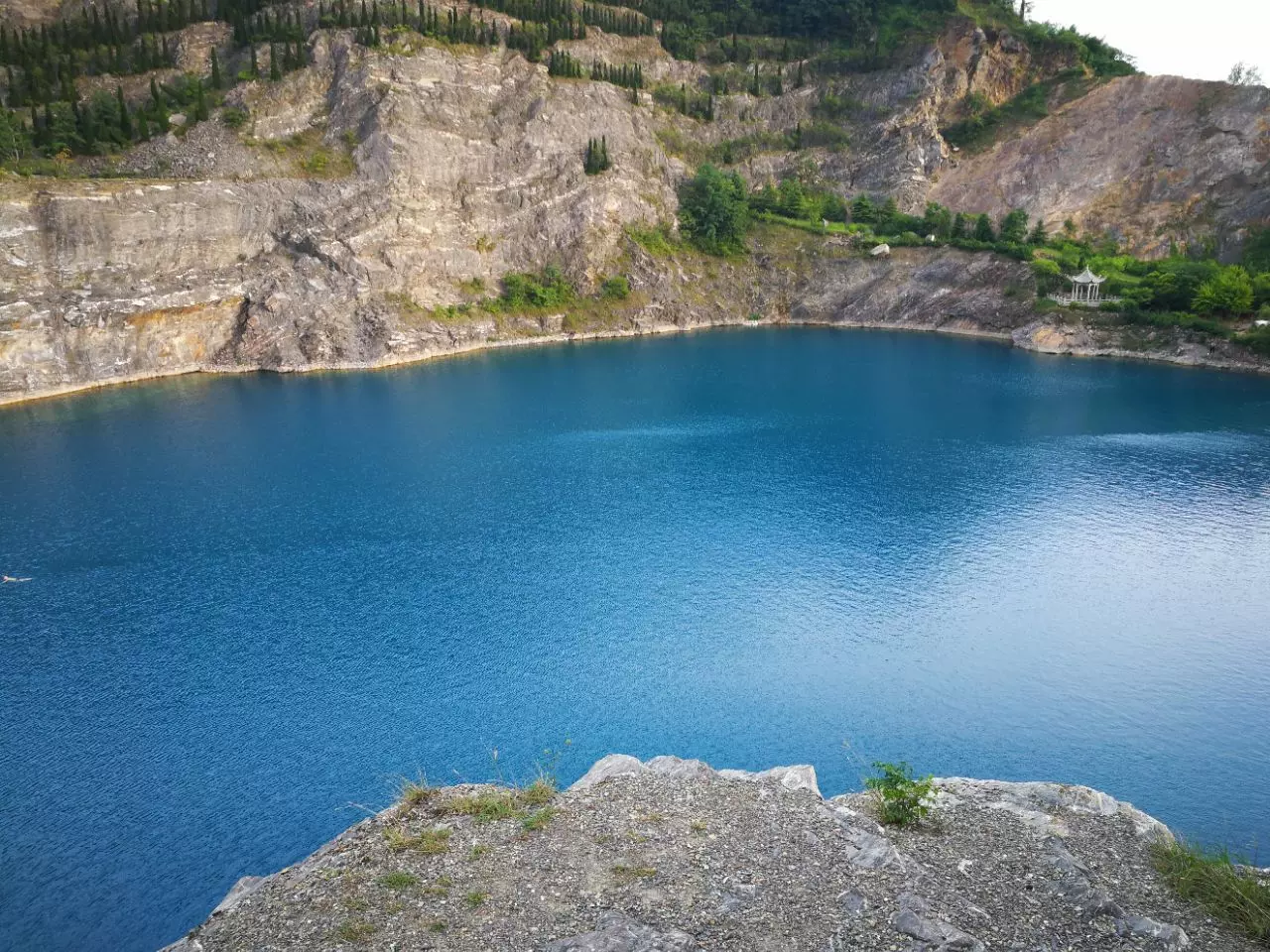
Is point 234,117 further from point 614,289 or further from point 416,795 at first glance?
point 416,795

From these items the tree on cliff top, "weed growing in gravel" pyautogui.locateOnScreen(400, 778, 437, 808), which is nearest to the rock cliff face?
the tree on cliff top

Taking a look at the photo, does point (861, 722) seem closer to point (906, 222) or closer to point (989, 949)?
point (989, 949)

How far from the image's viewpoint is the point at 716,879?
13.4 m

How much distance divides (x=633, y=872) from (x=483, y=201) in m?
Result: 68.8

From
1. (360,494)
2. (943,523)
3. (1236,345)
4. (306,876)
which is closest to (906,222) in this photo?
(1236,345)

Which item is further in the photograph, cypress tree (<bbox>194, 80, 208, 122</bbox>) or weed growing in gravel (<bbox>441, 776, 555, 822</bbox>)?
cypress tree (<bbox>194, 80, 208, 122</bbox>)

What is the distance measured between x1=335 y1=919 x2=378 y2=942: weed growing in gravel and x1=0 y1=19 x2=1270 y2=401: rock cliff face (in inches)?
2162

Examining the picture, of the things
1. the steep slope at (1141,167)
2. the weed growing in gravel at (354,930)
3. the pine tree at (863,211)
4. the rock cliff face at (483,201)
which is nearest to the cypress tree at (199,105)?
the rock cliff face at (483,201)

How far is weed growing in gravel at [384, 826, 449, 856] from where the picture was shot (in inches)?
573

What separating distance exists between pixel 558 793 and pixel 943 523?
23298mm

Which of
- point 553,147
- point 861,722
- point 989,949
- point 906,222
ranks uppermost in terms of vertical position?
point 553,147

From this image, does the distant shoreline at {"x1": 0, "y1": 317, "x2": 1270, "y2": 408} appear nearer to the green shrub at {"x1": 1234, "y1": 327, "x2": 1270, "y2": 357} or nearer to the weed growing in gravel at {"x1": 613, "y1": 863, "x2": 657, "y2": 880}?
the green shrub at {"x1": 1234, "y1": 327, "x2": 1270, "y2": 357}

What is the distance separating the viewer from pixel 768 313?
277 ft

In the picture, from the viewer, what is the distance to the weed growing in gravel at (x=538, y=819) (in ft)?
50.2
